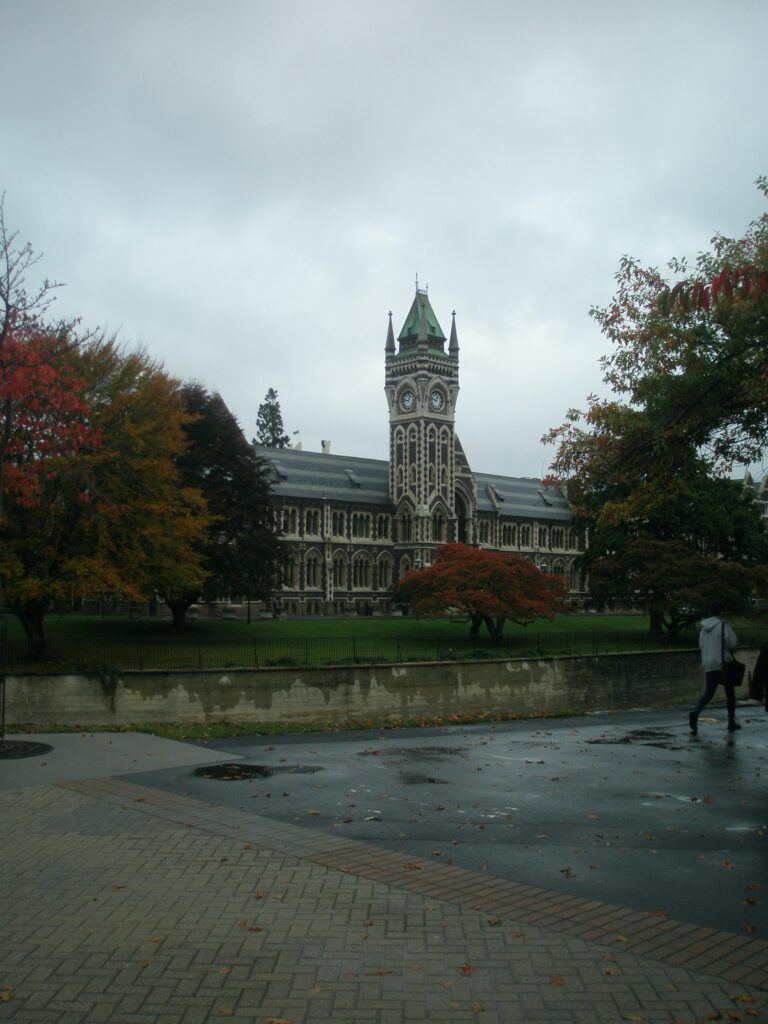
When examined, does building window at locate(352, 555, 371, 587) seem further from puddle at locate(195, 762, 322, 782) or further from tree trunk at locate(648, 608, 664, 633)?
puddle at locate(195, 762, 322, 782)

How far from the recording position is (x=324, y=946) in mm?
6395

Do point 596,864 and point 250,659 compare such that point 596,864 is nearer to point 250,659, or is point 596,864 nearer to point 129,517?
point 250,659

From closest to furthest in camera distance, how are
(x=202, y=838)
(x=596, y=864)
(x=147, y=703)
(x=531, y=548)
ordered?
(x=596, y=864) → (x=202, y=838) → (x=147, y=703) → (x=531, y=548)

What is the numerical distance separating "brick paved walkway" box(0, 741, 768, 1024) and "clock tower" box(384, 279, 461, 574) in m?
83.9

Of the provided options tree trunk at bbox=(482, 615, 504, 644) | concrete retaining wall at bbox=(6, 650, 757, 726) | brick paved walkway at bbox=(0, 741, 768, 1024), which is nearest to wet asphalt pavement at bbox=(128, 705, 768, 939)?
brick paved walkway at bbox=(0, 741, 768, 1024)

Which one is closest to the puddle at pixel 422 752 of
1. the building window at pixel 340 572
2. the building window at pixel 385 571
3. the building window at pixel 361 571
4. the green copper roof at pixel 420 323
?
the building window at pixel 340 572

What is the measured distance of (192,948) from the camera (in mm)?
6418

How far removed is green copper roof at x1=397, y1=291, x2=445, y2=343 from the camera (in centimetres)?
9975

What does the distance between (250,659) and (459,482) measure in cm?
7218

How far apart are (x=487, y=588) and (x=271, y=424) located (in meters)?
58.5

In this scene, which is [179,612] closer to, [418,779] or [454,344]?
[418,779]

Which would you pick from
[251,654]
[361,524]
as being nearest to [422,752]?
[251,654]

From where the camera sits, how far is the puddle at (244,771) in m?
12.4

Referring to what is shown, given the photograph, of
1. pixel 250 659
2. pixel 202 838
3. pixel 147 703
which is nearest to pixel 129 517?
pixel 250 659
